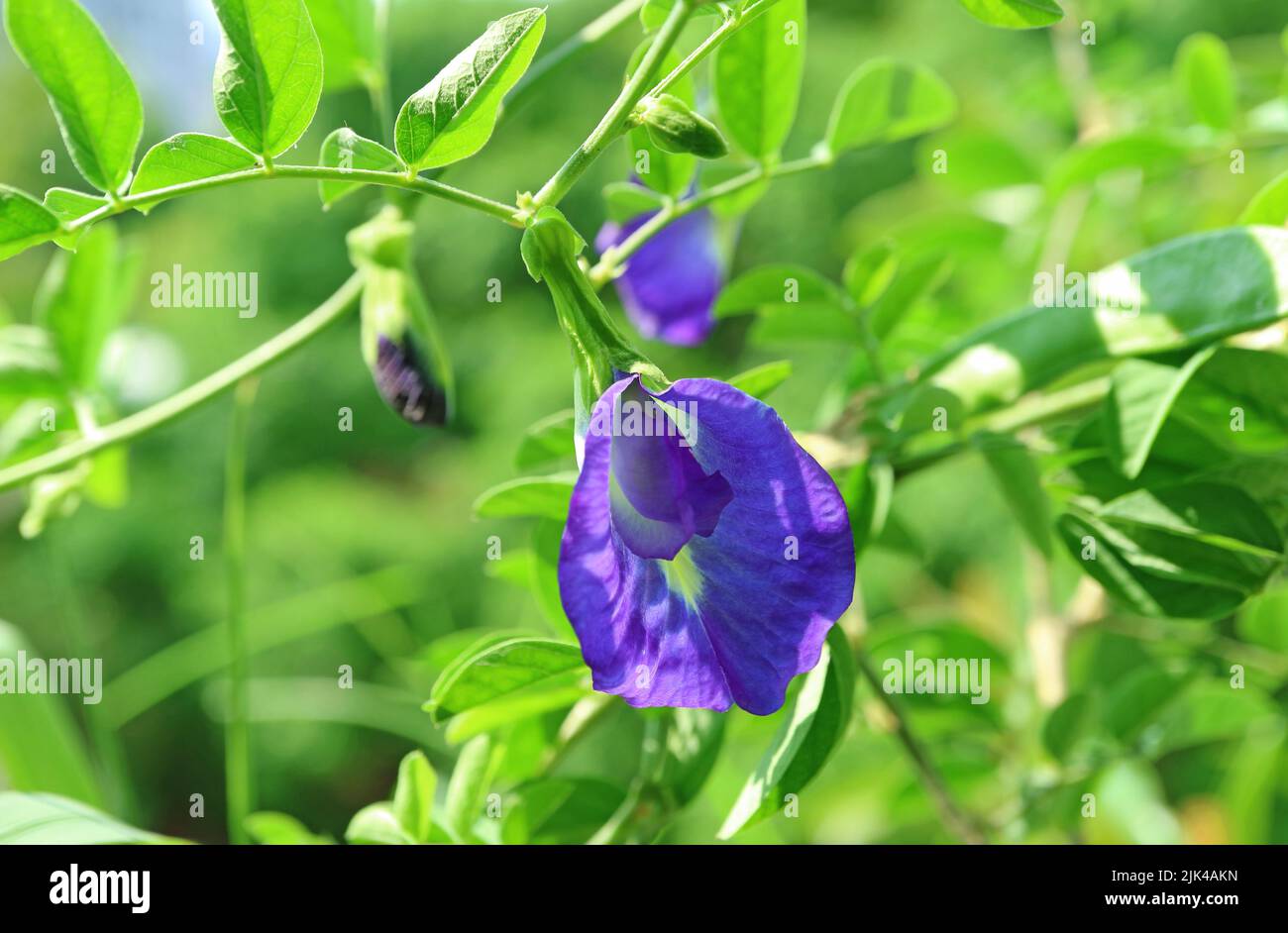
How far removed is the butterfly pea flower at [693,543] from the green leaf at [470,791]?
0.37 ft

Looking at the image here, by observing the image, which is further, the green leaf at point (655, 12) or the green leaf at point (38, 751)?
the green leaf at point (38, 751)

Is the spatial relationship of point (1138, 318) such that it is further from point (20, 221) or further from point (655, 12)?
point (20, 221)

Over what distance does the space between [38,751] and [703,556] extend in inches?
13.6

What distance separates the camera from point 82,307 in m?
0.48

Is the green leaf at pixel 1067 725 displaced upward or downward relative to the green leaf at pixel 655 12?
downward

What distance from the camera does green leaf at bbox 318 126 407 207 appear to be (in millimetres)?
240

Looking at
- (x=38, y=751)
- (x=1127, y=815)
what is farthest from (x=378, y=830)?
(x=1127, y=815)

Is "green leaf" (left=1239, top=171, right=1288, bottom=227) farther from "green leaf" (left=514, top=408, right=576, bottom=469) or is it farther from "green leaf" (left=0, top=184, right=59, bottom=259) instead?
"green leaf" (left=0, top=184, right=59, bottom=259)

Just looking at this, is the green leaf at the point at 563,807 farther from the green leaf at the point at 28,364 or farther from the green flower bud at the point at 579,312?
the green leaf at the point at 28,364

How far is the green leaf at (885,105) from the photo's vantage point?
409mm

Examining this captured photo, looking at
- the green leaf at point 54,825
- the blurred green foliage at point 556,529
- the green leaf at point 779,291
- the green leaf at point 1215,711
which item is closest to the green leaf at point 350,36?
the blurred green foliage at point 556,529

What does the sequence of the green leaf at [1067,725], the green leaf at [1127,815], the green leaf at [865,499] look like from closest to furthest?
the green leaf at [865,499]
the green leaf at [1067,725]
the green leaf at [1127,815]

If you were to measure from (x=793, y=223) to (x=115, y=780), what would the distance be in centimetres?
157

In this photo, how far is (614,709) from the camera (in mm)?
354
